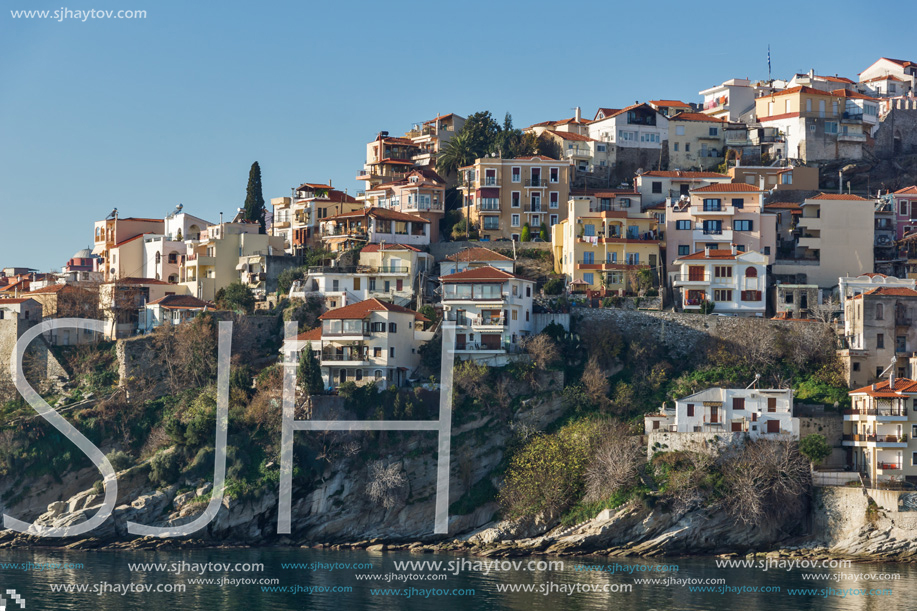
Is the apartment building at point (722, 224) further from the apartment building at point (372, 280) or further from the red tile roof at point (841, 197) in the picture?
the apartment building at point (372, 280)

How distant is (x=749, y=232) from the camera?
8738 centimetres

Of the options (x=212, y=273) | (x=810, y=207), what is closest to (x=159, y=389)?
(x=212, y=273)

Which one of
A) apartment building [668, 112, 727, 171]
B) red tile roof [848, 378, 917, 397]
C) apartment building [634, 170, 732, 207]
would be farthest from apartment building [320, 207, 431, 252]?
red tile roof [848, 378, 917, 397]

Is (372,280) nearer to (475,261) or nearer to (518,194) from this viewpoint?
(475,261)

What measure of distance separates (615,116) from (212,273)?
33.8m

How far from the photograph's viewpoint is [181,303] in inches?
3435

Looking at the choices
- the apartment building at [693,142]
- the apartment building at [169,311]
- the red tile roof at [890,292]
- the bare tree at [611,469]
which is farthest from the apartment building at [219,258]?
the red tile roof at [890,292]

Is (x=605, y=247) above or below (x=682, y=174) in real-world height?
below

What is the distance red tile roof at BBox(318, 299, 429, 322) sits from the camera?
77750mm

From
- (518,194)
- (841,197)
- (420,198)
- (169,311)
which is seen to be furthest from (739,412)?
(169,311)

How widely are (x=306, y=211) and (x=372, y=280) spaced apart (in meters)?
15.9

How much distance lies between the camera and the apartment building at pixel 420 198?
3797 inches

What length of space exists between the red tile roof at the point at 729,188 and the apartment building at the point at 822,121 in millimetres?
14929

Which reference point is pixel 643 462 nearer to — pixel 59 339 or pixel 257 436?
pixel 257 436
